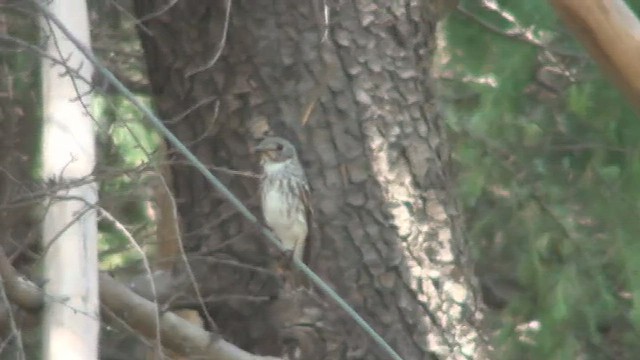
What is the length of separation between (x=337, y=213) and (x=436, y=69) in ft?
4.94

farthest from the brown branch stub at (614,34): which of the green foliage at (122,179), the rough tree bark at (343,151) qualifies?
the green foliage at (122,179)

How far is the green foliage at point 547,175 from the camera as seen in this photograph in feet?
14.0

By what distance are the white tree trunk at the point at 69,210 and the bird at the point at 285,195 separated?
91cm

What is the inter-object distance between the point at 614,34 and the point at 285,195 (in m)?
1.55

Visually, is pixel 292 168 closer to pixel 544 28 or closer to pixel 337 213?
pixel 337 213

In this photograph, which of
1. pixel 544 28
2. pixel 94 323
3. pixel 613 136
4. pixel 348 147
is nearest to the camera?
pixel 94 323

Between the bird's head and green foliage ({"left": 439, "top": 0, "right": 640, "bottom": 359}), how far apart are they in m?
1.15

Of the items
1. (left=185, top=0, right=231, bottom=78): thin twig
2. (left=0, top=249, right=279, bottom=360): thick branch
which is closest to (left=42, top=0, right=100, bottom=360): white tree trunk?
(left=0, top=249, right=279, bottom=360): thick branch

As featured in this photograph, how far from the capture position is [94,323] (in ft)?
6.93

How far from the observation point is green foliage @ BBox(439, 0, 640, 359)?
426 cm

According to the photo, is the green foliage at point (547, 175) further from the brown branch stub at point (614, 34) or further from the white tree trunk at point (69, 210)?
the white tree trunk at point (69, 210)

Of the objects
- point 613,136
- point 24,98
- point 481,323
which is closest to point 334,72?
point 481,323

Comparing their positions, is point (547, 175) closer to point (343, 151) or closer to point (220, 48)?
point (343, 151)

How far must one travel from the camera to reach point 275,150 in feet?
10.7
